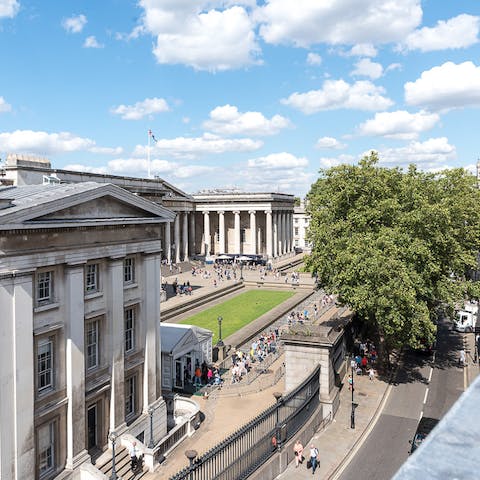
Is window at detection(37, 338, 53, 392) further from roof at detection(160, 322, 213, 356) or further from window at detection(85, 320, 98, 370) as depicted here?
roof at detection(160, 322, 213, 356)

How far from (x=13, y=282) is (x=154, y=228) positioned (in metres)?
8.80

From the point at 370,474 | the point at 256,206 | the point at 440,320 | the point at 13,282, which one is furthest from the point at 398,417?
the point at 256,206

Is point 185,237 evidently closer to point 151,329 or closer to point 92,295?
point 151,329

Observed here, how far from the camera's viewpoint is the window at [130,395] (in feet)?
77.2

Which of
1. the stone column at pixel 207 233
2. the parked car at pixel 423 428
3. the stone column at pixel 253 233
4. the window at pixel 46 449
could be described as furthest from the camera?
the stone column at pixel 207 233

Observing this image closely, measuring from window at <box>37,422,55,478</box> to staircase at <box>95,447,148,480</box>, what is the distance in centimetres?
213

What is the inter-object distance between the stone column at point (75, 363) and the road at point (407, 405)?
10.9 metres

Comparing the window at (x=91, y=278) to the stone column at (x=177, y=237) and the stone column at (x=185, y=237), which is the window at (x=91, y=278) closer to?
the stone column at (x=177, y=237)

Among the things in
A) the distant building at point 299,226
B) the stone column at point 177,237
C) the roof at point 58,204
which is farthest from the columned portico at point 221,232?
the roof at point 58,204

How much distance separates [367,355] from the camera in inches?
1437

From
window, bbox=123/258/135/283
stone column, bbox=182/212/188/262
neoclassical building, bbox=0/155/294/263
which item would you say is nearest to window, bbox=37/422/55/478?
window, bbox=123/258/135/283

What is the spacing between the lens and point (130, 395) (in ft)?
78.0

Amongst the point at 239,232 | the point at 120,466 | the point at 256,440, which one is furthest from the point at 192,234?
the point at 256,440

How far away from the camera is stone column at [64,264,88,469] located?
760 inches
